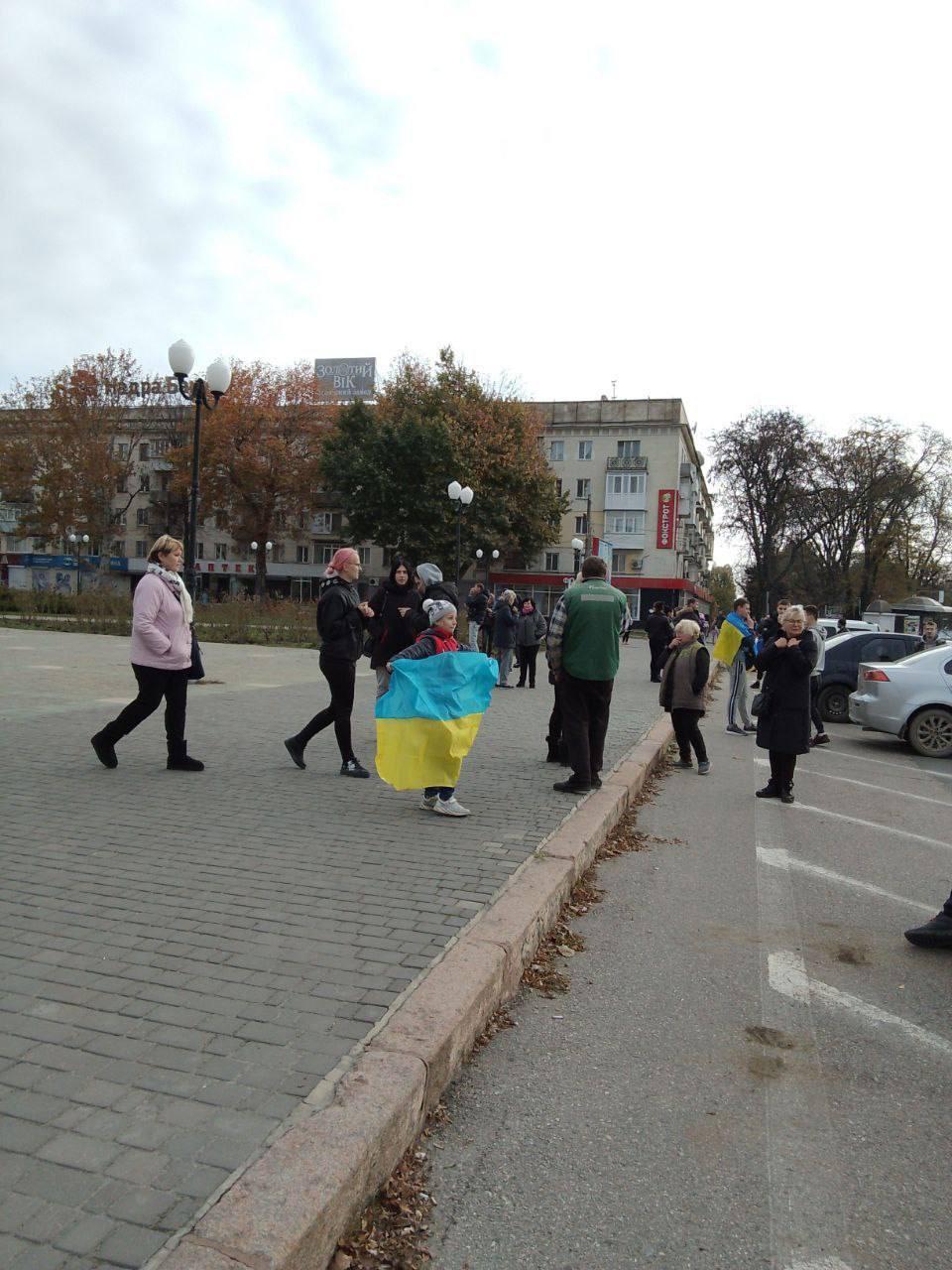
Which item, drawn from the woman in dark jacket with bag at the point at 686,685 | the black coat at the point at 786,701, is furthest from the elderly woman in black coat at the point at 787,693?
the woman in dark jacket with bag at the point at 686,685

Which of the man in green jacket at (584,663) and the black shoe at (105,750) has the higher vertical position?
the man in green jacket at (584,663)

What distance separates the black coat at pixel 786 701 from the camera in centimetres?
816

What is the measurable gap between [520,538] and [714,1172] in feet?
174

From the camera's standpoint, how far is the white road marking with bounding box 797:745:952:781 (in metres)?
10.9

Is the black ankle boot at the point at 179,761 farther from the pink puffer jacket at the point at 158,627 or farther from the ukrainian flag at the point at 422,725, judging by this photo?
the ukrainian flag at the point at 422,725

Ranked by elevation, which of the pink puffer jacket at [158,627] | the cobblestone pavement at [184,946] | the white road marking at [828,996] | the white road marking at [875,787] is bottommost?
the white road marking at [875,787]

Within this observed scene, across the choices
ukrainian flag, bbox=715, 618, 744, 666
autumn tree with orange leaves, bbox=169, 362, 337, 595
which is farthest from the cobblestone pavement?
autumn tree with orange leaves, bbox=169, 362, 337, 595

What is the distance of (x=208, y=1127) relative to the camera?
255 centimetres

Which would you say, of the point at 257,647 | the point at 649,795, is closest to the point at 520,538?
the point at 257,647

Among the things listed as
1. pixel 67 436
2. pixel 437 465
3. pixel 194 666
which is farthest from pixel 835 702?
pixel 67 436

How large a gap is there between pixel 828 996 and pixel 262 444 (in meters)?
58.3

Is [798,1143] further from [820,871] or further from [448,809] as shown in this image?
[448,809]

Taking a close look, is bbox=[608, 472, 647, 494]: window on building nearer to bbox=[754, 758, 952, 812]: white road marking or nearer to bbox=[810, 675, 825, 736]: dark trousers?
bbox=[810, 675, 825, 736]: dark trousers

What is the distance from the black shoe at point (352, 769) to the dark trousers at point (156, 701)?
1.36 metres
